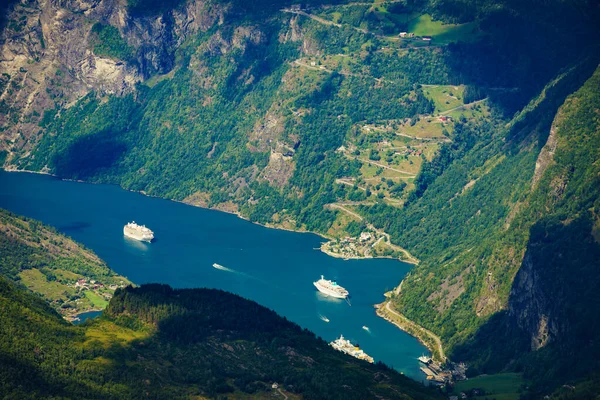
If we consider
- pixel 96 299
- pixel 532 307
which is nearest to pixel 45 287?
pixel 96 299

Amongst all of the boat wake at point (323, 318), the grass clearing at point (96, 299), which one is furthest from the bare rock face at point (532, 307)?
the grass clearing at point (96, 299)

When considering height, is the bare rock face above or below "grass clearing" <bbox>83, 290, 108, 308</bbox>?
above

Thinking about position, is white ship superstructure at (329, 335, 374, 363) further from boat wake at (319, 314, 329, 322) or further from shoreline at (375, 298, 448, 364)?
boat wake at (319, 314, 329, 322)

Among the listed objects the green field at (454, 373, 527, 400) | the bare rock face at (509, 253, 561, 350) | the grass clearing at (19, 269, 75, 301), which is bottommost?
the grass clearing at (19, 269, 75, 301)

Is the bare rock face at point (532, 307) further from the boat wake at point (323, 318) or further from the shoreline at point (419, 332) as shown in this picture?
the boat wake at point (323, 318)

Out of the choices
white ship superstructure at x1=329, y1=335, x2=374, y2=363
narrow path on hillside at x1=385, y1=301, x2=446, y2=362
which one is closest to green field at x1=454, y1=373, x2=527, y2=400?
narrow path on hillside at x1=385, y1=301, x2=446, y2=362

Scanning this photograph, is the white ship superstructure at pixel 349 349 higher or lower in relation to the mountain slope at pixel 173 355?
higher
